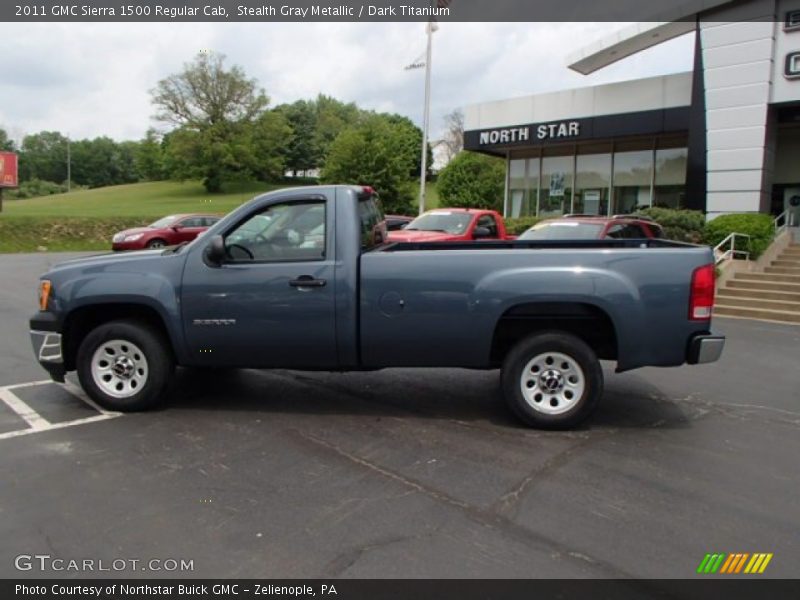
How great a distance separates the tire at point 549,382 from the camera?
4.75m

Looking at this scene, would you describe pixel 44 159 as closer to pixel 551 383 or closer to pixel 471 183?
pixel 471 183

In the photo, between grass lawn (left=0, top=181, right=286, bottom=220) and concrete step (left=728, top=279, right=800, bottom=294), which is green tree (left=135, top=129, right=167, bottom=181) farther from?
concrete step (left=728, top=279, right=800, bottom=294)

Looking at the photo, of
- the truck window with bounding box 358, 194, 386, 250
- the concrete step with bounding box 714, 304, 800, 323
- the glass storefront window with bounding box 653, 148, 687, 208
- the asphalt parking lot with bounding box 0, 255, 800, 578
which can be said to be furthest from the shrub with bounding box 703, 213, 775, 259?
the truck window with bounding box 358, 194, 386, 250

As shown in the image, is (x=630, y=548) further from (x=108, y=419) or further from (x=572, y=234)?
(x=572, y=234)

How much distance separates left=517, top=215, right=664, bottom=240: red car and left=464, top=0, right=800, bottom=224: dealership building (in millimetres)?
6980

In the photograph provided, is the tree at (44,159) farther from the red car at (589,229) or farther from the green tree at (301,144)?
the red car at (589,229)

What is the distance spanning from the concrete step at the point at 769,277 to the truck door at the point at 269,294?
41.2 ft

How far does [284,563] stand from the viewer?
2.93 meters

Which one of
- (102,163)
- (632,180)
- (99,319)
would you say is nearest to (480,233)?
(99,319)

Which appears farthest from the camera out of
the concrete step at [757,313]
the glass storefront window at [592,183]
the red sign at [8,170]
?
the red sign at [8,170]

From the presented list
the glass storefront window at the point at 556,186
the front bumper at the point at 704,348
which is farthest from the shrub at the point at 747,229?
the front bumper at the point at 704,348

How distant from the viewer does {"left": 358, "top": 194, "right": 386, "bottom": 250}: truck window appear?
5.17 m

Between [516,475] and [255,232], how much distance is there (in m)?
2.86

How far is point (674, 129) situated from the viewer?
19.7m
